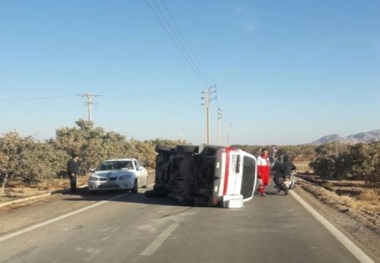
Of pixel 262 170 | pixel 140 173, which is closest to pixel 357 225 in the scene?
pixel 262 170

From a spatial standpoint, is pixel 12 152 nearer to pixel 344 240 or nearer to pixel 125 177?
pixel 125 177

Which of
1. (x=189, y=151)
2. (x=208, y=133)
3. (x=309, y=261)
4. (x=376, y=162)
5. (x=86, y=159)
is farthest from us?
(x=208, y=133)

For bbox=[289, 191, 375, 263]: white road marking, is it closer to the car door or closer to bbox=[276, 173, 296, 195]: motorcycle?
bbox=[276, 173, 296, 195]: motorcycle

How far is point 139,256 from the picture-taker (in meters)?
8.30

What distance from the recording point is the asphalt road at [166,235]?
8348mm

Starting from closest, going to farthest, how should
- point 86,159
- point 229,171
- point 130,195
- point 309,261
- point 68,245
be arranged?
point 309,261, point 68,245, point 229,171, point 130,195, point 86,159

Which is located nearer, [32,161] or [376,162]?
[32,161]

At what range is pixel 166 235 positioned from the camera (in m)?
10.4

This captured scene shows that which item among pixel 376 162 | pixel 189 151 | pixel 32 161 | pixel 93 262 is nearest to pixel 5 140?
pixel 32 161

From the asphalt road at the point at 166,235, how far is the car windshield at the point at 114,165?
6.42 meters

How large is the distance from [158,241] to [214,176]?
600cm

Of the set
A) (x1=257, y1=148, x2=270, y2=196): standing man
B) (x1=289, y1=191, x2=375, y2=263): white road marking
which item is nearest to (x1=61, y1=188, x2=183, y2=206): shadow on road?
(x1=257, y1=148, x2=270, y2=196): standing man

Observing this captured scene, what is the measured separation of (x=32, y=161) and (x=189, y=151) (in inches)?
539

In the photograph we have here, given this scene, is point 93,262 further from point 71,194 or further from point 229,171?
point 71,194
